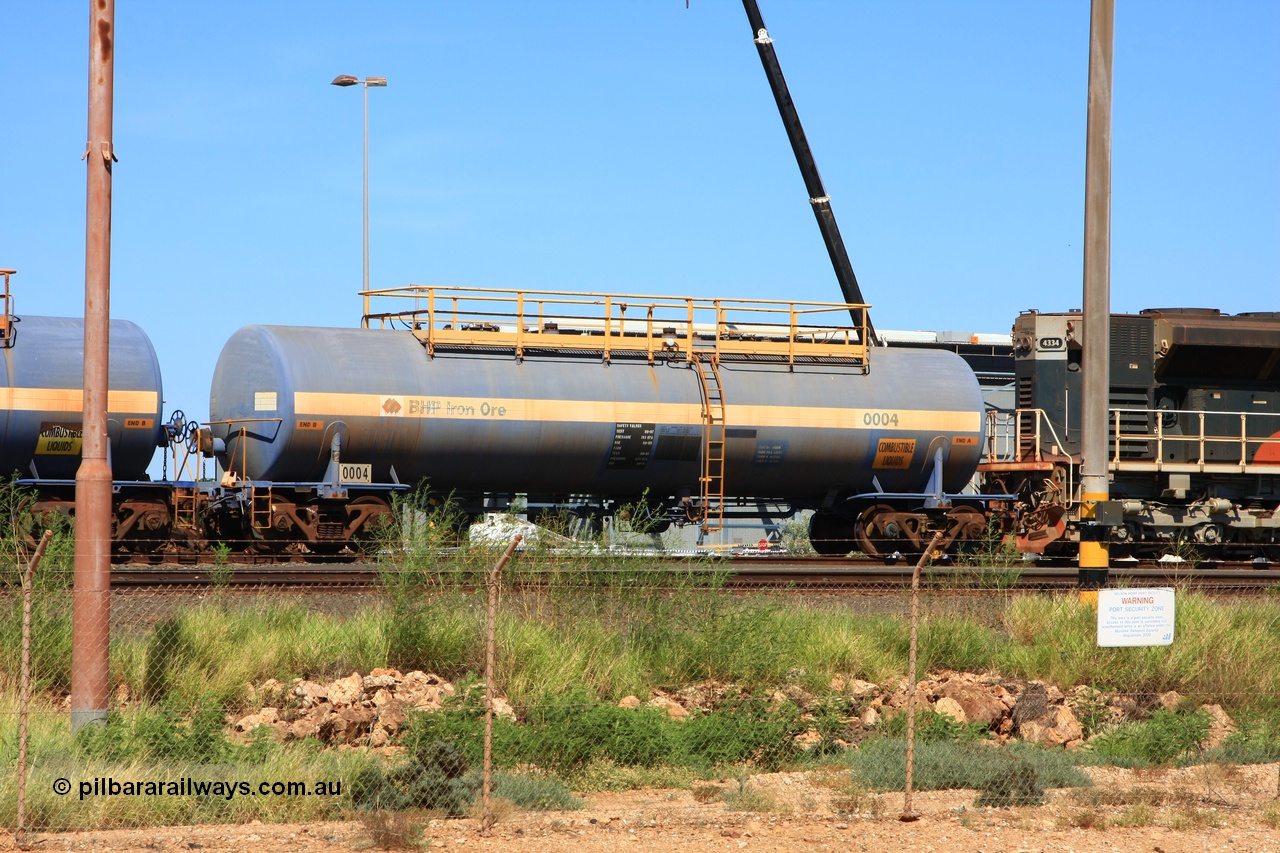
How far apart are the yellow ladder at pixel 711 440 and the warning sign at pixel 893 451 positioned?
9.19 ft

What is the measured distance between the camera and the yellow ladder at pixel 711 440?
20.8 m

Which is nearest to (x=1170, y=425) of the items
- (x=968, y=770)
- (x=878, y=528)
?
(x=878, y=528)

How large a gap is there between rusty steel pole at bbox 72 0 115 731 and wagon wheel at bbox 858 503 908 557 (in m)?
14.0

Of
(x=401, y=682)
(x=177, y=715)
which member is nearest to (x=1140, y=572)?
(x=401, y=682)

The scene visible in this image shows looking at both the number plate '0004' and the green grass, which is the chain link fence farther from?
the number plate '0004'

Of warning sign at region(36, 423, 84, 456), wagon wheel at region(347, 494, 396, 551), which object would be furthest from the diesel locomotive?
warning sign at region(36, 423, 84, 456)

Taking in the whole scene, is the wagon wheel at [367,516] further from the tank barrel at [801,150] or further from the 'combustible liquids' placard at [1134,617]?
the tank barrel at [801,150]

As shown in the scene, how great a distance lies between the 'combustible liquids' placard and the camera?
1075 centimetres

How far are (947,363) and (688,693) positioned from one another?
11.5 metres

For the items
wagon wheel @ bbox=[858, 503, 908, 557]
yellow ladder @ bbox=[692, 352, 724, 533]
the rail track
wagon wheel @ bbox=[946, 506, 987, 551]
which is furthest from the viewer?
wagon wheel @ bbox=[946, 506, 987, 551]

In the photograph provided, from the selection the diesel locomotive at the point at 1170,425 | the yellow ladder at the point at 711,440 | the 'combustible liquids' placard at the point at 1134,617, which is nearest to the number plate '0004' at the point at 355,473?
the yellow ladder at the point at 711,440

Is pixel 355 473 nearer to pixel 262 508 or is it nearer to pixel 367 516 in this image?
pixel 367 516

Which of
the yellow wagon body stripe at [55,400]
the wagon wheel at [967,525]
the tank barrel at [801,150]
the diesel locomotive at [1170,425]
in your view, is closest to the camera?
the yellow wagon body stripe at [55,400]

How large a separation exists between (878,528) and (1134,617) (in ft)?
37.8
